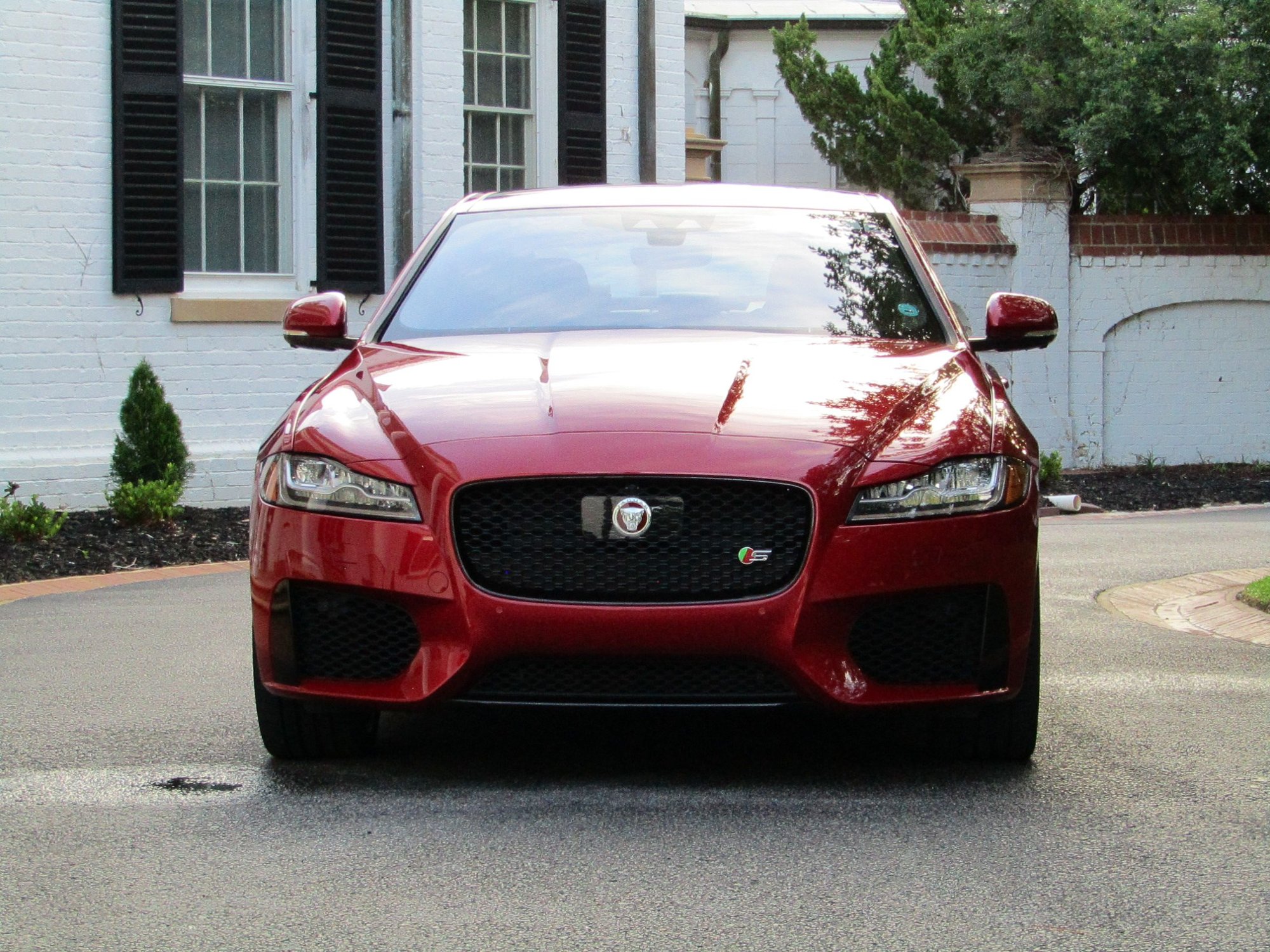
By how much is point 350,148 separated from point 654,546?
11003mm

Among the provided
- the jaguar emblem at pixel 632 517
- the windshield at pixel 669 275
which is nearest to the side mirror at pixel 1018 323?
the windshield at pixel 669 275

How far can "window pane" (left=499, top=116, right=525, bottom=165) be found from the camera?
656 inches

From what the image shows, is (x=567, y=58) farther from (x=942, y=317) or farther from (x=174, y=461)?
(x=942, y=317)

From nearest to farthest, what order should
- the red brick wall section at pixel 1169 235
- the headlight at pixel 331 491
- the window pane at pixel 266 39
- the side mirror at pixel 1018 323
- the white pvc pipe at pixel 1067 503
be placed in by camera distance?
the headlight at pixel 331 491 < the side mirror at pixel 1018 323 < the window pane at pixel 266 39 < the white pvc pipe at pixel 1067 503 < the red brick wall section at pixel 1169 235

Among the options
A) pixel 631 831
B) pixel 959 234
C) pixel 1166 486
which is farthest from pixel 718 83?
pixel 631 831

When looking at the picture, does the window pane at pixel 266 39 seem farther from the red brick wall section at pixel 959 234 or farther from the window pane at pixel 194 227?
the red brick wall section at pixel 959 234

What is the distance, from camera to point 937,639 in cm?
511

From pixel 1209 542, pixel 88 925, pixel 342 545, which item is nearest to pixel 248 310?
pixel 1209 542

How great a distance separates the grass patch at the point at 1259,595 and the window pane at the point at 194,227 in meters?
7.95

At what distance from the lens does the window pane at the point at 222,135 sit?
48.8ft

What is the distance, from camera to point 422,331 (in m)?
6.26

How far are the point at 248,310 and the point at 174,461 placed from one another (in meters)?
1.27

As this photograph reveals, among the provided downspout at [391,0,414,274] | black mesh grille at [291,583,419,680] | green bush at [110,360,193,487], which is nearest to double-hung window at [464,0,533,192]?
downspout at [391,0,414,274]

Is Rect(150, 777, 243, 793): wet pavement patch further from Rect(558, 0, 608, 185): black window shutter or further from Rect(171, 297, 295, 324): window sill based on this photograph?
Rect(558, 0, 608, 185): black window shutter
